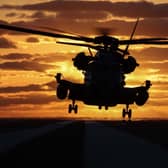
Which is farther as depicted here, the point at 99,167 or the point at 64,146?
the point at 64,146

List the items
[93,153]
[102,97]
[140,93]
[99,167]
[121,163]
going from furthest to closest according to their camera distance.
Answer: [140,93], [102,97], [93,153], [121,163], [99,167]

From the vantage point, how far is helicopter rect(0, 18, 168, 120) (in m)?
45.5

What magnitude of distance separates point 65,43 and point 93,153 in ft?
24.7

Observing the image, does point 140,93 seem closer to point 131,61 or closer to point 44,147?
point 131,61

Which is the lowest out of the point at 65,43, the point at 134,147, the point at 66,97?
the point at 134,147

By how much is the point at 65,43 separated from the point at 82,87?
4.30 meters

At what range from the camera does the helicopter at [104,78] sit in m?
45.5

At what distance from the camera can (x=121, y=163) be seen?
35.2 m

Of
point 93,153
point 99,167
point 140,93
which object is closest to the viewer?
point 99,167

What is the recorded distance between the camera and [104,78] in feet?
150

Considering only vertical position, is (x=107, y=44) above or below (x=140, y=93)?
above

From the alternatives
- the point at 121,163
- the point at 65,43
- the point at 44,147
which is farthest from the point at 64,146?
the point at 121,163

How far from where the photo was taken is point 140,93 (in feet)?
160

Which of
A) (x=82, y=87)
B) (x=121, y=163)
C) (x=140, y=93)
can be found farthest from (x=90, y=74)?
(x=121, y=163)
